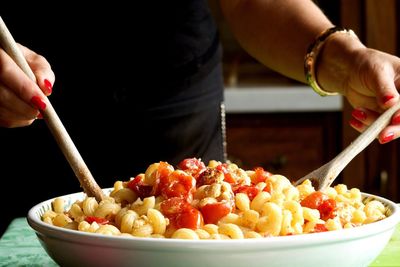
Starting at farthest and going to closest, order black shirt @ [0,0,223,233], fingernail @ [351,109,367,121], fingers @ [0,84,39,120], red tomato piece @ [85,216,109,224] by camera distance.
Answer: black shirt @ [0,0,223,233] → fingernail @ [351,109,367,121] → fingers @ [0,84,39,120] → red tomato piece @ [85,216,109,224]

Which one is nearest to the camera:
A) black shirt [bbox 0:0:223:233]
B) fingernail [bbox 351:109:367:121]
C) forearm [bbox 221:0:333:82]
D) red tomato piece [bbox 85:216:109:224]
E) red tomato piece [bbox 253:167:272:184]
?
red tomato piece [bbox 85:216:109:224]

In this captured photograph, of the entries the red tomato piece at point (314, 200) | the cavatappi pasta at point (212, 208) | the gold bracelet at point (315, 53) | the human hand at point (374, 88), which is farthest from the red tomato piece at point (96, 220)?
the gold bracelet at point (315, 53)

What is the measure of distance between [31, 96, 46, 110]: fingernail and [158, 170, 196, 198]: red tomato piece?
0.19 meters

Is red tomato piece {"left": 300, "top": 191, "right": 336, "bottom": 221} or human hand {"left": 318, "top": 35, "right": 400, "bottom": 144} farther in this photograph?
human hand {"left": 318, "top": 35, "right": 400, "bottom": 144}

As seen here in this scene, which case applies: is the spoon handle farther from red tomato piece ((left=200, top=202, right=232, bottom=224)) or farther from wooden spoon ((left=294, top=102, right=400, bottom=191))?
red tomato piece ((left=200, top=202, right=232, bottom=224))

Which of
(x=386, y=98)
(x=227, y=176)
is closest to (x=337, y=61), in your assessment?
(x=386, y=98)

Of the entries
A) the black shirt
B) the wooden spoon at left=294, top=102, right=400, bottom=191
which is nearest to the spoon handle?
the wooden spoon at left=294, top=102, right=400, bottom=191

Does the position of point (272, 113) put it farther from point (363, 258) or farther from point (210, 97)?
point (363, 258)

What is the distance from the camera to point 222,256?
27.9 inches

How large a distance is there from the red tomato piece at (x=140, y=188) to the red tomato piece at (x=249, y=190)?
0.32ft

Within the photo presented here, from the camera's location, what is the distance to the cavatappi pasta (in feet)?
2.55

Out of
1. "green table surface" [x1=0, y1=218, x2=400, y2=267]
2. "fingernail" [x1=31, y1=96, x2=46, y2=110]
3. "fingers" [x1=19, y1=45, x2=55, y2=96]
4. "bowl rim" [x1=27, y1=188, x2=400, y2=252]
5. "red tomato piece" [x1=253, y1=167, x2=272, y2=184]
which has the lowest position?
"green table surface" [x1=0, y1=218, x2=400, y2=267]

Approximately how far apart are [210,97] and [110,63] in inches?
8.7

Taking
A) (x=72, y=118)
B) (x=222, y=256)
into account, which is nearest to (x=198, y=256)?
(x=222, y=256)
